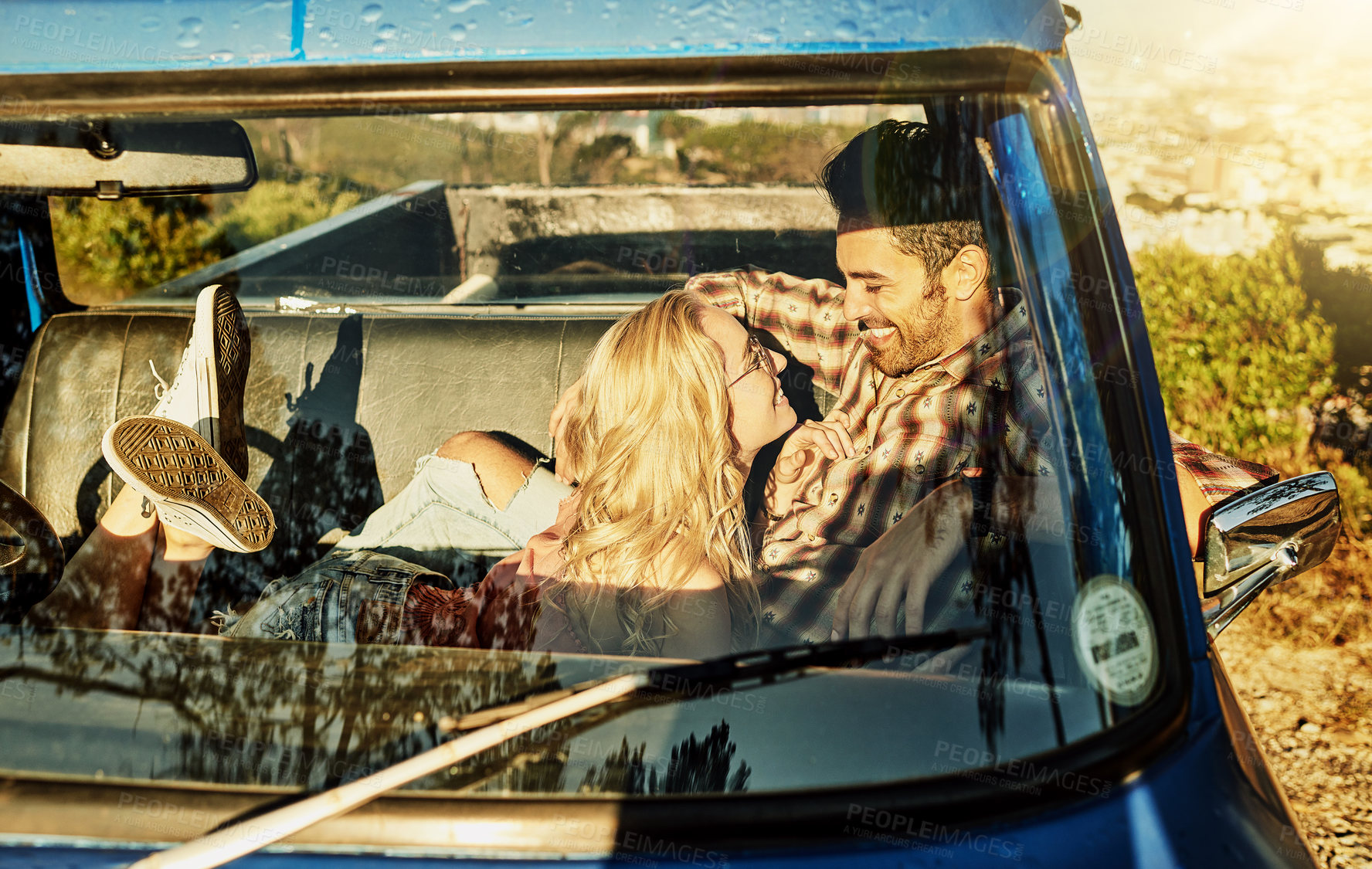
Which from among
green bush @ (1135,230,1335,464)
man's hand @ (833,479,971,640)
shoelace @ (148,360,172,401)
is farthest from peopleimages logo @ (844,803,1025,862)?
green bush @ (1135,230,1335,464)

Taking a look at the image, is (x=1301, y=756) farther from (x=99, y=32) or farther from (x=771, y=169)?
(x=99, y=32)

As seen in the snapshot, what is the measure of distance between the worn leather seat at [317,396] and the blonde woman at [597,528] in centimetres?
26

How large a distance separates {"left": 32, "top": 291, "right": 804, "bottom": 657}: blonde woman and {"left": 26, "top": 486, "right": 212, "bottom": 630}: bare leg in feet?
0.03

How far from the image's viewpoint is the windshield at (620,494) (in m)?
0.96

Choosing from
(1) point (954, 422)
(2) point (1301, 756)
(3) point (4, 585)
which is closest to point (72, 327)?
(3) point (4, 585)

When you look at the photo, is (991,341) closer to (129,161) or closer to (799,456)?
(799,456)

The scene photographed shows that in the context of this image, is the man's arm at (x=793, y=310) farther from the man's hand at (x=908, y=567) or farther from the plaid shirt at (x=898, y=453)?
the man's hand at (x=908, y=567)

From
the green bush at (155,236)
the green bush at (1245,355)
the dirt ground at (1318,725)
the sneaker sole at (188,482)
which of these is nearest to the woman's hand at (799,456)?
the sneaker sole at (188,482)

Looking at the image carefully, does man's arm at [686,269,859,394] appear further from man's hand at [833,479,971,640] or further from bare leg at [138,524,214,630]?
Result: bare leg at [138,524,214,630]

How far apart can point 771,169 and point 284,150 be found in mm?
1888

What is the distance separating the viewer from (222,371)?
6.08ft

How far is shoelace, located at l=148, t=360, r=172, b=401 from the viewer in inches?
86.7

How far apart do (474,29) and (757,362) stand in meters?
0.98

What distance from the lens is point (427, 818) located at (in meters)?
0.86
